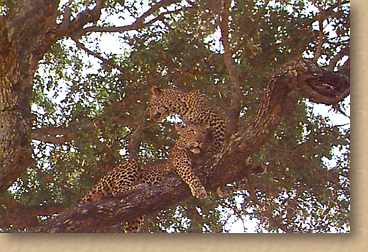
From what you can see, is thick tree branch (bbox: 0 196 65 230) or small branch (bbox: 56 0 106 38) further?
small branch (bbox: 56 0 106 38)

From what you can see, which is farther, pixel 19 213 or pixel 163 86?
pixel 163 86

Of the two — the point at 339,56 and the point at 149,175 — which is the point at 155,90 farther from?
the point at 339,56

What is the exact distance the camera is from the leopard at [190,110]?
262cm

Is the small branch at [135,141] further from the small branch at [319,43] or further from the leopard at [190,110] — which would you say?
the small branch at [319,43]

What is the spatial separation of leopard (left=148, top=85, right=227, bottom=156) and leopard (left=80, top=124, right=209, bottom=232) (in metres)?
0.05

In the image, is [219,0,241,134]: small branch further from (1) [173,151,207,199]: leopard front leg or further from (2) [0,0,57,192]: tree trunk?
(2) [0,0,57,192]: tree trunk

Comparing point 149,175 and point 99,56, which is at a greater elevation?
point 99,56

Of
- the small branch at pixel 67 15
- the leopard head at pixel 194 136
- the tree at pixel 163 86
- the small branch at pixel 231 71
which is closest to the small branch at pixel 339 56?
the tree at pixel 163 86

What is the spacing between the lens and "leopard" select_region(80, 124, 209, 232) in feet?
8.43

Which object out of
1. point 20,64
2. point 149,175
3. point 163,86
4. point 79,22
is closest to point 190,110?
point 163,86

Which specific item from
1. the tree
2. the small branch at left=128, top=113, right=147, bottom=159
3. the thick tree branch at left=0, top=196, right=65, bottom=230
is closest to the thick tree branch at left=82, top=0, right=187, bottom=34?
the tree

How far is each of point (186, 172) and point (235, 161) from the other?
0.16m

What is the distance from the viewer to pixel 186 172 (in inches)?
103

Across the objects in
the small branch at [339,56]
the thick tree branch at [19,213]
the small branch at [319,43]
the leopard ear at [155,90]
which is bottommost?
the thick tree branch at [19,213]
